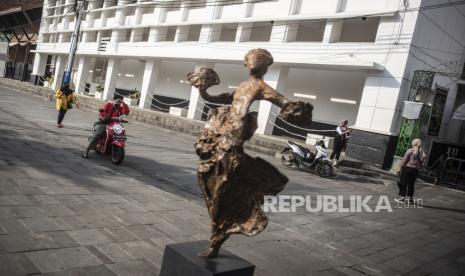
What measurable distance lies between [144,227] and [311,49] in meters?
12.9

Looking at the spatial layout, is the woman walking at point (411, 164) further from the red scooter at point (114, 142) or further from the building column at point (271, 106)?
the building column at point (271, 106)

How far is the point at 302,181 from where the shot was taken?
9961 millimetres

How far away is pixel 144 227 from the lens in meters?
4.61

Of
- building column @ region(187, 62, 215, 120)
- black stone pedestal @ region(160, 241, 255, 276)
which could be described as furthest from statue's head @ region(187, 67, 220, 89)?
building column @ region(187, 62, 215, 120)

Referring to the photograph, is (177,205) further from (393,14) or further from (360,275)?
(393,14)

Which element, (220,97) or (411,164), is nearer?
(220,97)

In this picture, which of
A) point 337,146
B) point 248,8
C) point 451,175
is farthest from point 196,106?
point 451,175

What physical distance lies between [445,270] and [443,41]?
42.3ft

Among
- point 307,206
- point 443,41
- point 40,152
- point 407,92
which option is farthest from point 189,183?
point 443,41

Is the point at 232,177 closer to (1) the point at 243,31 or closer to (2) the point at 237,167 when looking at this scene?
(2) the point at 237,167

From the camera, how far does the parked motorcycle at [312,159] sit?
11242 millimetres

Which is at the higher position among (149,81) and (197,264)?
(149,81)

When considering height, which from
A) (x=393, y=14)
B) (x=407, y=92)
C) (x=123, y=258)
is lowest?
(x=123, y=258)

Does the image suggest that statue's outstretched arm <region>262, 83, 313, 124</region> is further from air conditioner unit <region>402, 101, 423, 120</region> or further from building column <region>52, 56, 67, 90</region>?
building column <region>52, 56, 67, 90</region>
